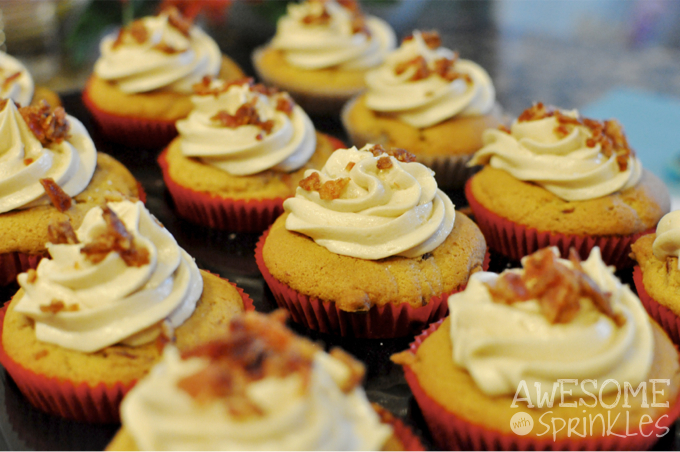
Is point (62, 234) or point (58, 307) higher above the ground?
point (62, 234)

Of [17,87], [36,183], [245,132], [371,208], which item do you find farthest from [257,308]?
[17,87]

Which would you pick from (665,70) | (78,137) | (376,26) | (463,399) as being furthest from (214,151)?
(665,70)

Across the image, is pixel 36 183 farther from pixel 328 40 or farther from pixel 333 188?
pixel 328 40

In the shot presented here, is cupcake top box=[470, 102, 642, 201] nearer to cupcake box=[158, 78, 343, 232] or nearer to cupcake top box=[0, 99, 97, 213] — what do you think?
cupcake box=[158, 78, 343, 232]

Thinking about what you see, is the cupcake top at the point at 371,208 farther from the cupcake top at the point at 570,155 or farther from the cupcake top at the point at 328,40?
the cupcake top at the point at 328,40

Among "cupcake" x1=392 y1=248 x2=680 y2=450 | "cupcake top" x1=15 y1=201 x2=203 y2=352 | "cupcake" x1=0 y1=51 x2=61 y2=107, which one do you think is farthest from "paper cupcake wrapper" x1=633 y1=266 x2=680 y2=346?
"cupcake" x1=0 y1=51 x2=61 y2=107

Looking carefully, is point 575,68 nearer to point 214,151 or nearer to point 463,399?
point 214,151

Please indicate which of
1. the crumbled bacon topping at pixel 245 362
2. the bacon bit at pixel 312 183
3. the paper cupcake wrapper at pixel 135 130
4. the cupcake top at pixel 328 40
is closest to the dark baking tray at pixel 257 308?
the paper cupcake wrapper at pixel 135 130
